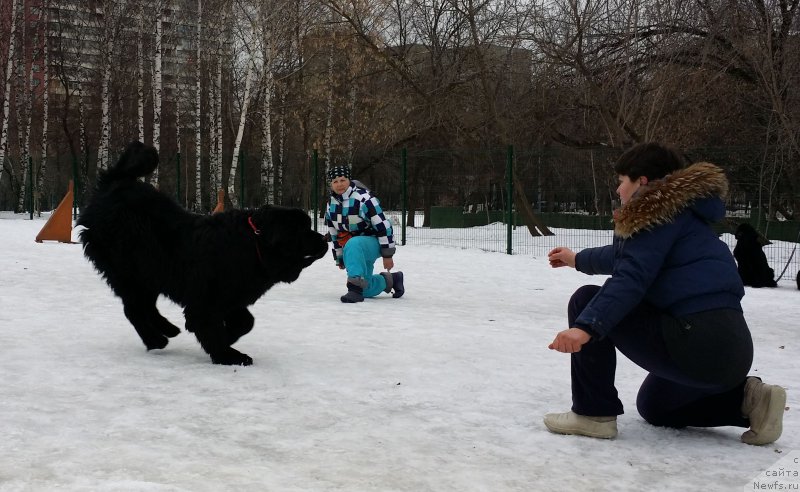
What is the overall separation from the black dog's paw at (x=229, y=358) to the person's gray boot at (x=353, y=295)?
9.43 ft

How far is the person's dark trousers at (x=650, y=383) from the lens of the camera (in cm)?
282

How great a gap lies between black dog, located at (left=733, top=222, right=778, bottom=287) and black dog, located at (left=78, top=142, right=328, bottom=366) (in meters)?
6.62

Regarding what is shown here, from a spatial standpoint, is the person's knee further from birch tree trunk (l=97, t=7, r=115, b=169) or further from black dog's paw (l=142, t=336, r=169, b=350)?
birch tree trunk (l=97, t=7, r=115, b=169)

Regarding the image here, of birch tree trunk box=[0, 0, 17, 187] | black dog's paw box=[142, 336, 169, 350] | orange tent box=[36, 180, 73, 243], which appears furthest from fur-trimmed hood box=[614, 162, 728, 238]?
birch tree trunk box=[0, 0, 17, 187]

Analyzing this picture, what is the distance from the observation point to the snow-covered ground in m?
2.58

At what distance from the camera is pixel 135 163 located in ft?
14.8

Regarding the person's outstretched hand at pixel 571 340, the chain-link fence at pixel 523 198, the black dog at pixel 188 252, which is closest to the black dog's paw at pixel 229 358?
the black dog at pixel 188 252

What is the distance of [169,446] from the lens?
A: 9.25ft

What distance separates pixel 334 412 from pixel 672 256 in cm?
161

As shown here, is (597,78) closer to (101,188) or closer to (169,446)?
(101,188)

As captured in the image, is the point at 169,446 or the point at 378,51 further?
the point at 378,51

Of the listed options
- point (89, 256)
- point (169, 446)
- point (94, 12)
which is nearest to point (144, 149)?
point (89, 256)

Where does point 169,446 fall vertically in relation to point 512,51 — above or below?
below

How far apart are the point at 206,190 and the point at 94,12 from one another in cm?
799
